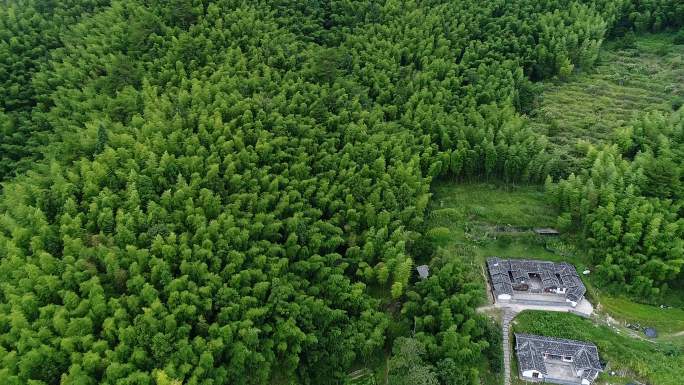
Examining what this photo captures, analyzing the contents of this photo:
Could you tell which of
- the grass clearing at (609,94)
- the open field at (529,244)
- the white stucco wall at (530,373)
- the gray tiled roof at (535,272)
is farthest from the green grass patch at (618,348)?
the grass clearing at (609,94)

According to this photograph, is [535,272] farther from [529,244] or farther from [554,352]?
[554,352]

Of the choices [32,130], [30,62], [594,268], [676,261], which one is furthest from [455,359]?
[30,62]

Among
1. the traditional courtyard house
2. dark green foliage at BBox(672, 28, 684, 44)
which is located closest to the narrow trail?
the traditional courtyard house

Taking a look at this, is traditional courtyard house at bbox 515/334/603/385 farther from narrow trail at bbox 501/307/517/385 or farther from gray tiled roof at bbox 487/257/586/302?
gray tiled roof at bbox 487/257/586/302

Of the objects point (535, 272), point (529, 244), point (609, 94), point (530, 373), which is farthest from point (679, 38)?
point (530, 373)

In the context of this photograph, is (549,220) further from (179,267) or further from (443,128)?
(179,267)

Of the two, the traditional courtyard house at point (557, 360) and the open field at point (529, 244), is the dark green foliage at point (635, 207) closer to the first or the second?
the open field at point (529, 244)

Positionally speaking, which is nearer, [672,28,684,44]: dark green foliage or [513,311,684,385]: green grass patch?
[513,311,684,385]: green grass patch
